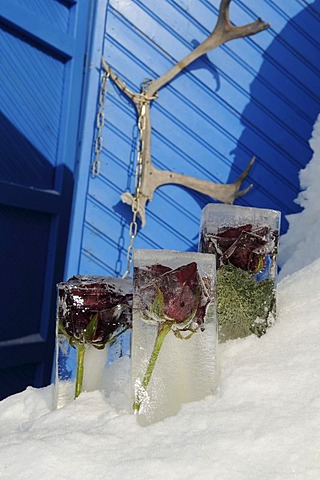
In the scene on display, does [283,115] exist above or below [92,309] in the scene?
above

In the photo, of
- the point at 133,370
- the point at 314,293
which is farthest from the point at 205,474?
the point at 314,293

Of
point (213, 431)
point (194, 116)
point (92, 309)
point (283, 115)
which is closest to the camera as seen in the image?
point (213, 431)

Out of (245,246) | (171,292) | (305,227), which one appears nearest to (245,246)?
(245,246)

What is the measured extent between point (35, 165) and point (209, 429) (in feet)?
6.45

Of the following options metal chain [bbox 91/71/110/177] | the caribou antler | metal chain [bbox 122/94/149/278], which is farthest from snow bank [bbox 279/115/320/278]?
metal chain [bbox 91/71/110/177]

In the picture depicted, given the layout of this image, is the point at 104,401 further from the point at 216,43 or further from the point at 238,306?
the point at 216,43

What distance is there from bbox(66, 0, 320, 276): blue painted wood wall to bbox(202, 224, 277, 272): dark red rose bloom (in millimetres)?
1582

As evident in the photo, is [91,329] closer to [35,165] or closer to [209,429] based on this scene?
[209,429]

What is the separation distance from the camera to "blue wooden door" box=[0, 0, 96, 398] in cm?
242

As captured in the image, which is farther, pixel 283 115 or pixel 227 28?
pixel 283 115

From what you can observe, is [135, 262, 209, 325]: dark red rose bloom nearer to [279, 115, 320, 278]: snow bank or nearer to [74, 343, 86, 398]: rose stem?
[74, 343, 86, 398]: rose stem

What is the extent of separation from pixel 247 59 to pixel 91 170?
85cm

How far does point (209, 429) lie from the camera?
0.72 m

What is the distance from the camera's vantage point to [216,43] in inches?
102
